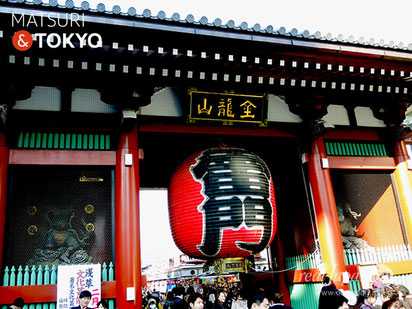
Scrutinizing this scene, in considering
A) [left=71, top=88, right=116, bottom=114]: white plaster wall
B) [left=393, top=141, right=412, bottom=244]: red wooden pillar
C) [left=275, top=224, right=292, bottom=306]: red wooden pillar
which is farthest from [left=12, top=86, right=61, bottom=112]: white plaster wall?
[left=393, top=141, right=412, bottom=244]: red wooden pillar

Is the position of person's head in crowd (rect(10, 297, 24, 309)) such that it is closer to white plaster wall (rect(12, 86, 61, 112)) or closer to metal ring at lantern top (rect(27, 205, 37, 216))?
metal ring at lantern top (rect(27, 205, 37, 216))

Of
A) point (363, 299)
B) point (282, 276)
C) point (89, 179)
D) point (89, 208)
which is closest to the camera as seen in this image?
point (363, 299)

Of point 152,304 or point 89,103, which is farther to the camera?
point 152,304

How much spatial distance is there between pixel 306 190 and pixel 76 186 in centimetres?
467

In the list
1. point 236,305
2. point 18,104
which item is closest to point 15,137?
point 18,104

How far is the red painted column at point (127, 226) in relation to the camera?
18.6 ft

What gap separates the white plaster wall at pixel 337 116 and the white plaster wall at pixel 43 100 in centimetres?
549

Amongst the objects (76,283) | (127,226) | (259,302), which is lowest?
(259,302)

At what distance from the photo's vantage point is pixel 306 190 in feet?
25.3

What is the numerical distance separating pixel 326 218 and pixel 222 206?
89.7 inches

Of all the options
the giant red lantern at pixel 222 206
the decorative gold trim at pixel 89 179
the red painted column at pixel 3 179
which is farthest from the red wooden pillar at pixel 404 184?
the red painted column at pixel 3 179

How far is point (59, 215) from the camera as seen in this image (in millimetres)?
6523

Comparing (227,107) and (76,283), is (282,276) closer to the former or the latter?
(227,107)

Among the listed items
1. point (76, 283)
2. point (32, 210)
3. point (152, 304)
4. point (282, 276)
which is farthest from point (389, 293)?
point (32, 210)
